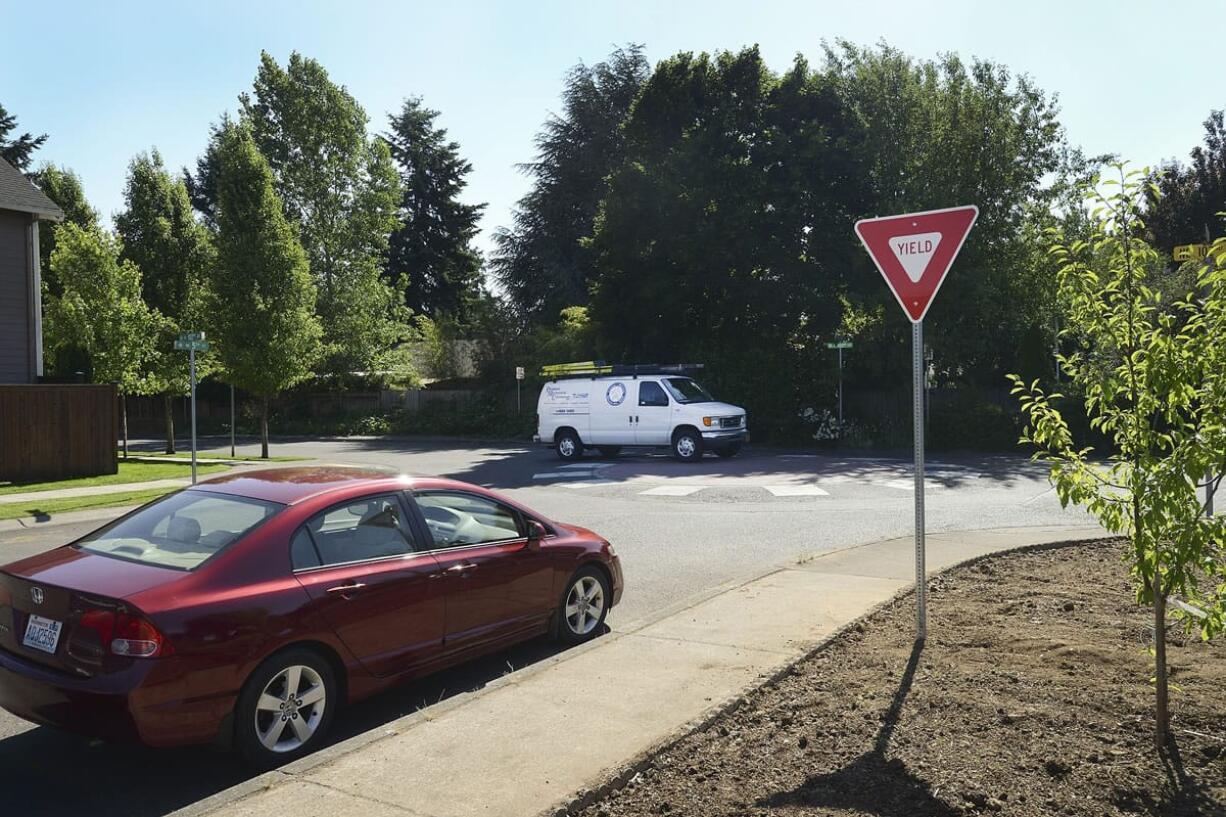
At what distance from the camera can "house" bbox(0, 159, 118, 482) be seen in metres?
19.1

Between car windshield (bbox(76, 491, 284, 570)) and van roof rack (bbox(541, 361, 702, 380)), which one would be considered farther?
van roof rack (bbox(541, 361, 702, 380))

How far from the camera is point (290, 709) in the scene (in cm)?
468

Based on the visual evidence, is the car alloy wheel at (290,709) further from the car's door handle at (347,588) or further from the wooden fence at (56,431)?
the wooden fence at (56,431)

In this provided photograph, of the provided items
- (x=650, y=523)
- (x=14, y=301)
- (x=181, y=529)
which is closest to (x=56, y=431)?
(x=14, y=301)

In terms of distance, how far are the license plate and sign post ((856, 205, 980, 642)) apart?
15.3ft

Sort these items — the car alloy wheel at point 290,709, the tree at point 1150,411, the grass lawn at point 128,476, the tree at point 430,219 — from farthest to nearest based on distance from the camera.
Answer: the tree at point 430,219, the grass lawn at point 128,476, the car alloy wheel at point 290,709, the tree at point 1150,411

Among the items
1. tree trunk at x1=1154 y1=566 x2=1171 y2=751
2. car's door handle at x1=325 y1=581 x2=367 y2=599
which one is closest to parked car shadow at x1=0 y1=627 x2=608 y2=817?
car's door handle at x1=325 y1=581 x2=367 y2=599

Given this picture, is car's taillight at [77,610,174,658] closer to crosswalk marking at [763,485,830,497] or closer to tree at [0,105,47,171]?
crosswalk marking at [763,485,830,497]

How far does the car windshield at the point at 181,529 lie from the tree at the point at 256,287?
74.6ft

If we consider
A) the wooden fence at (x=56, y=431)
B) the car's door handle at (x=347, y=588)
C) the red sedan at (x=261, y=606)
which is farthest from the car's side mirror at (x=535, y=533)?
the wooden fence at (x=56, y=431)

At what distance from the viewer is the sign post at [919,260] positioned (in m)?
5.74

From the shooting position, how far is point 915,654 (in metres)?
5.76

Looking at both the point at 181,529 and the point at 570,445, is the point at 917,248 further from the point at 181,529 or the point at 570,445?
the point at 570,445

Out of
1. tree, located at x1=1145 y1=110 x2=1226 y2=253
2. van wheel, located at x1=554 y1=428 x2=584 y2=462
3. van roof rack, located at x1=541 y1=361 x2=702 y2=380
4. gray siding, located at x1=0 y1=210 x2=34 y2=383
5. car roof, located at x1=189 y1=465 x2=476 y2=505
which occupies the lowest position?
van wheel, located at x1=554 y1=428 x2=584 y2=462
